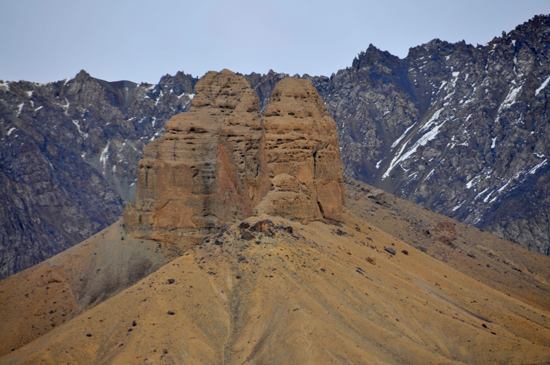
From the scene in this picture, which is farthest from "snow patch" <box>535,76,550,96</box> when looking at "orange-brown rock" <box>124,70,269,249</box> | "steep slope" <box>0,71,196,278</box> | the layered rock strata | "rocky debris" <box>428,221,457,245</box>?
"orange-brown rock" <box>124,70,269,249</box>

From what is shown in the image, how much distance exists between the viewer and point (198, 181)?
153 feet

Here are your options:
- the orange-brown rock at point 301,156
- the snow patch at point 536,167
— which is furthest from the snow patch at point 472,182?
the orange-brown rock at point 301,156

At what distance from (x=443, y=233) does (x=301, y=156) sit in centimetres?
3101

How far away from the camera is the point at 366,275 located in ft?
130

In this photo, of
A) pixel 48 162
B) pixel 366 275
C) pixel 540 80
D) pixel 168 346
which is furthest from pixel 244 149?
pixel 540 80

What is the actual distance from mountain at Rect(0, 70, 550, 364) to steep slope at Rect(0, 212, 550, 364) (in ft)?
0.35

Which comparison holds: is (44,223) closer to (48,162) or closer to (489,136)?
(48,162)

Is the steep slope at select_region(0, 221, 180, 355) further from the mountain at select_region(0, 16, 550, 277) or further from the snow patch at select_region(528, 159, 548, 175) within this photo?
the snow patch at select_region(528, 159, 548, 175)

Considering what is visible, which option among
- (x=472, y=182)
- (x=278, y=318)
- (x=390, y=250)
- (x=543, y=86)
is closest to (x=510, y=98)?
(x=543, y=86)

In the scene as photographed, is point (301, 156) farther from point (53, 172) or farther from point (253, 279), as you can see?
point (53, 172)

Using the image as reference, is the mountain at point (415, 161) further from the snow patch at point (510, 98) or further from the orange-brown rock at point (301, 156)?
the orange-brown rock at point (301, 156)

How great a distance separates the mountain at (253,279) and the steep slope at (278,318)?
11cm

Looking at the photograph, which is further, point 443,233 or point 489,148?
point 489,148

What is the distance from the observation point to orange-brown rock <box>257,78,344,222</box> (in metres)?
48.5
